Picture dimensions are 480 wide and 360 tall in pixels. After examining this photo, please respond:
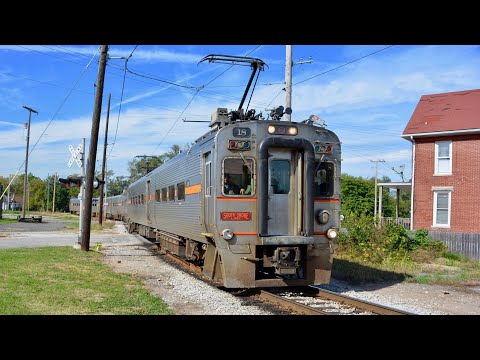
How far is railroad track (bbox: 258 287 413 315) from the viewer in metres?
7.67

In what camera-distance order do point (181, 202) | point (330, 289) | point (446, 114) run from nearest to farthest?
point (330, 289) < point (181, 202) < point (446, 114)

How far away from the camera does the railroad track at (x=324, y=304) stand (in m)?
7.67

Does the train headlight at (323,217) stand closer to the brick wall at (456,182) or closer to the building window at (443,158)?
the brick wall at (456,182)

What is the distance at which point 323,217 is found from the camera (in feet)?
31.4

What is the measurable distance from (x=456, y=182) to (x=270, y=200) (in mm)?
16000

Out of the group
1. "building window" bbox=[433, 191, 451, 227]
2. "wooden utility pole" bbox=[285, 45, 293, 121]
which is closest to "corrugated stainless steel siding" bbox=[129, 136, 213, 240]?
"wooden utility pole" bbox=[285, 45, 293, 121]

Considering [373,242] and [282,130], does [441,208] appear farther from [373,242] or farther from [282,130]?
[282,130]

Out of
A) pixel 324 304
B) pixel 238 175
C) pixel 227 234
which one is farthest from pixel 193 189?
pixel 324 304
